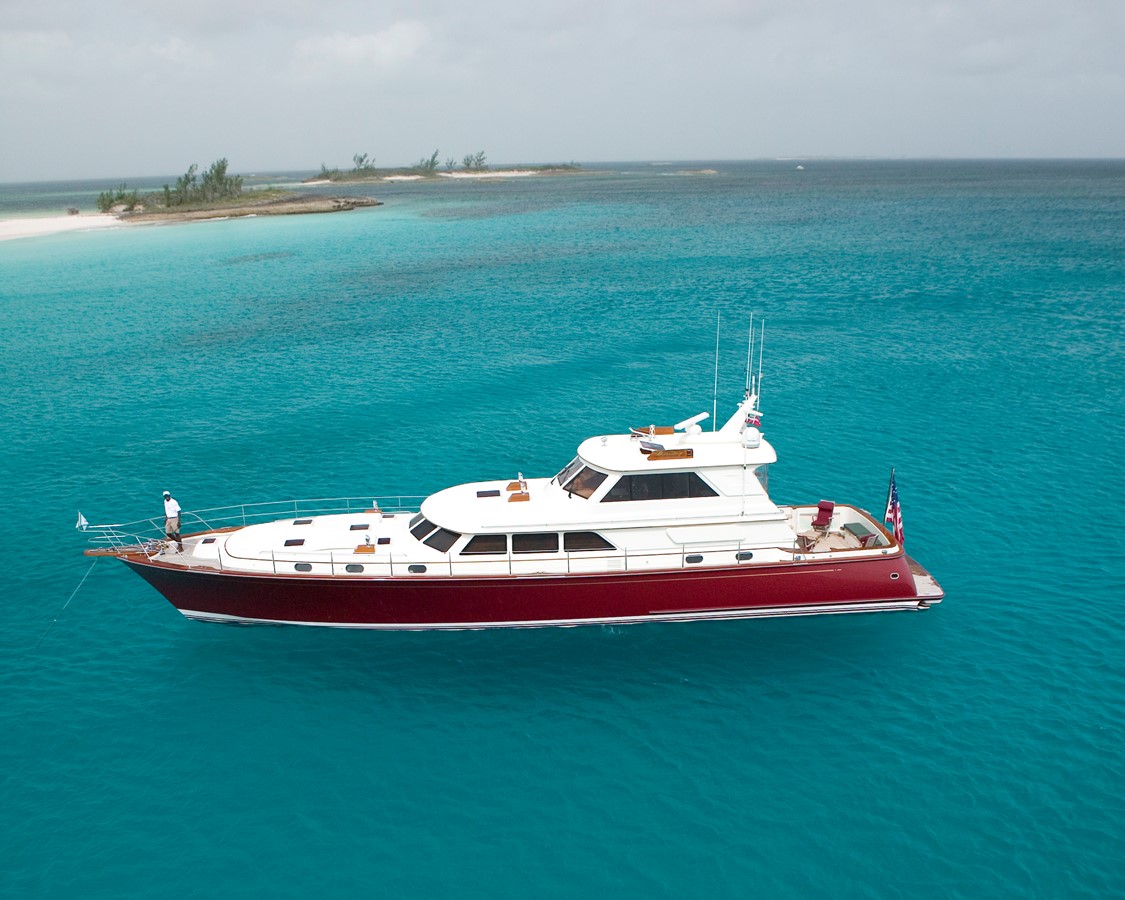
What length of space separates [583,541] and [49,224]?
5755 inches

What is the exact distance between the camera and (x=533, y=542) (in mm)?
19844

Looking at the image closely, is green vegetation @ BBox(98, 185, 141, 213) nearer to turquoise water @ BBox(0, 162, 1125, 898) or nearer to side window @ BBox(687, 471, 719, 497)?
turquoise water @ BBox(0, 162, 1125, 898)

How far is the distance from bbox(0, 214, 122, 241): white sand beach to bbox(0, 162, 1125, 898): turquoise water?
86.0 m

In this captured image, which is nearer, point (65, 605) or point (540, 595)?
point (540, 595)

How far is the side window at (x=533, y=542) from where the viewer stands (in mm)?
19797

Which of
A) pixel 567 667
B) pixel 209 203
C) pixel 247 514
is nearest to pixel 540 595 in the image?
pixel 567 667

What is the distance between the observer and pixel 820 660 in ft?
63.2

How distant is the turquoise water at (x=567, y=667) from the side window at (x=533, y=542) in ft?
8.32

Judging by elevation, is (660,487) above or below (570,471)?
below

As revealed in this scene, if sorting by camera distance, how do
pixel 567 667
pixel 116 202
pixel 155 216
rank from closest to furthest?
pixel 567 667 < pixel 155 216 < pixel 116 202

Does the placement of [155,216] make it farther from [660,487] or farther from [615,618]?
[615,618]

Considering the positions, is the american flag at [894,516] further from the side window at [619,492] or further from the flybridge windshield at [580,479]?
the flybridge windshield at [580,479]

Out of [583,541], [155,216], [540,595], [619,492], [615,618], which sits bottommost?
[615,618]

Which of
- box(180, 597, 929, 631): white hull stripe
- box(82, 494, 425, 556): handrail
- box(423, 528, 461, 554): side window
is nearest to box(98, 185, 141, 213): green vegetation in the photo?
box(82, 494, 425, 556): handrail
